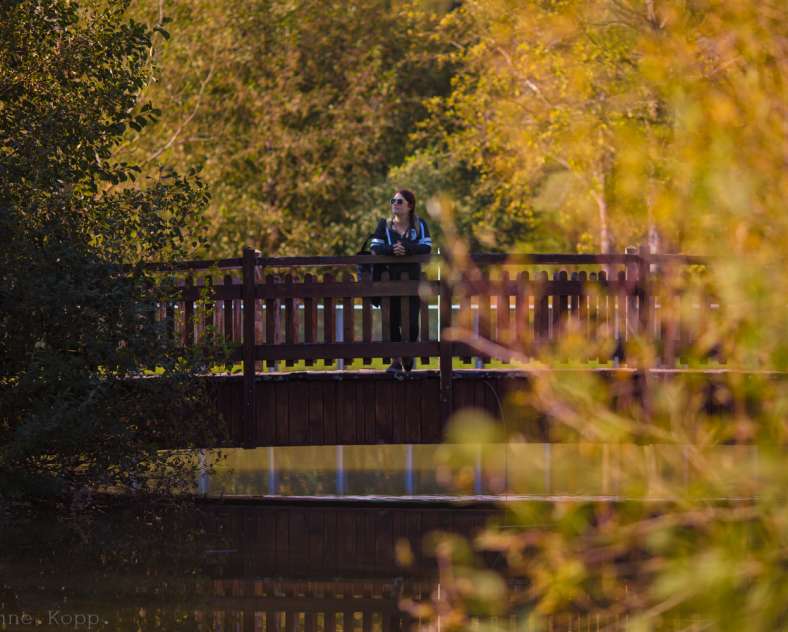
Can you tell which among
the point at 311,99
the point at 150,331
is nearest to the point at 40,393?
the point at 150,331

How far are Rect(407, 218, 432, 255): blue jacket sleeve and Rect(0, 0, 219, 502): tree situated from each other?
2.28m

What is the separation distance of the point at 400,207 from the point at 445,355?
147cm

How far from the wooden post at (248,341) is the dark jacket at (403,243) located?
1.12 metres

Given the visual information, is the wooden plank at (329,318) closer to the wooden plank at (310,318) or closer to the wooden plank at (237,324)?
the wooden plank at (310,318)

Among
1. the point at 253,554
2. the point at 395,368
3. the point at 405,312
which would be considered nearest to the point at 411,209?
the point at 405,312

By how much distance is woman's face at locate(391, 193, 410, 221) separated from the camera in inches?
619

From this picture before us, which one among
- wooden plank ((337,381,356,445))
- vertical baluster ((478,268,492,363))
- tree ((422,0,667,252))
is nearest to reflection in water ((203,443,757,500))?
wooden plank ((337,381,356,445))

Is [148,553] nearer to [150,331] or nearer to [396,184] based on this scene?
[150,331]

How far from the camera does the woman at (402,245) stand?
50.7 feet

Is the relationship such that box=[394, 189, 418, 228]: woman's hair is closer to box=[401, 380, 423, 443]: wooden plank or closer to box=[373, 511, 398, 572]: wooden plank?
box=[401, 380, 423, 443]: wooden plank

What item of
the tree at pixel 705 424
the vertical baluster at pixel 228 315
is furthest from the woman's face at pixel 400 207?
the tree at pixel 705 424

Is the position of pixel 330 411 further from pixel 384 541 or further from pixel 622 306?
pixel 622 306

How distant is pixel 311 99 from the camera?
3359 centimetres

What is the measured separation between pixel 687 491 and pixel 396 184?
30.4 metres
